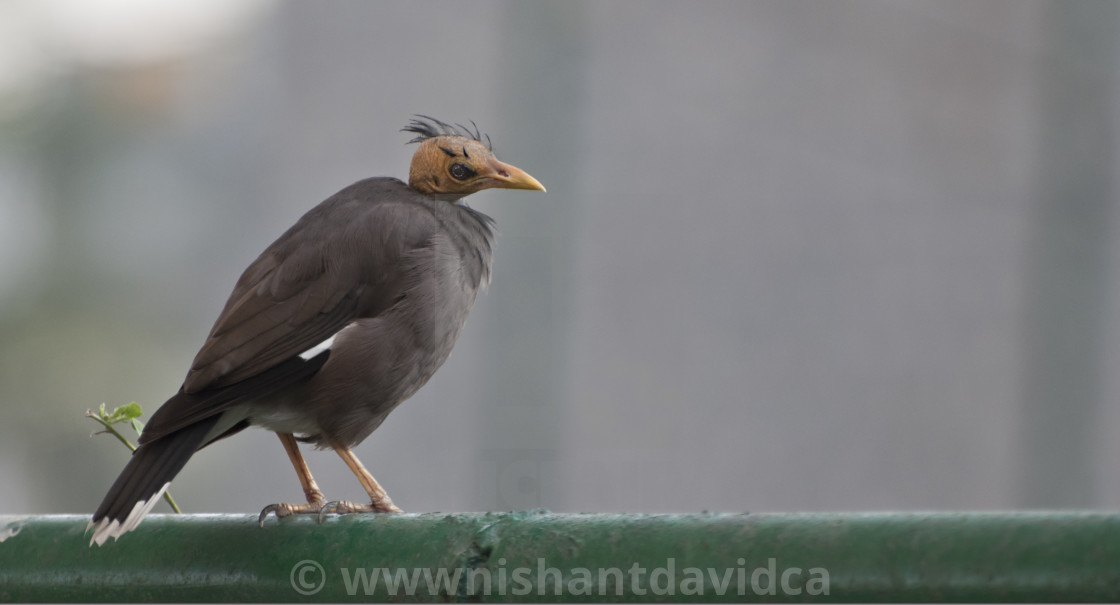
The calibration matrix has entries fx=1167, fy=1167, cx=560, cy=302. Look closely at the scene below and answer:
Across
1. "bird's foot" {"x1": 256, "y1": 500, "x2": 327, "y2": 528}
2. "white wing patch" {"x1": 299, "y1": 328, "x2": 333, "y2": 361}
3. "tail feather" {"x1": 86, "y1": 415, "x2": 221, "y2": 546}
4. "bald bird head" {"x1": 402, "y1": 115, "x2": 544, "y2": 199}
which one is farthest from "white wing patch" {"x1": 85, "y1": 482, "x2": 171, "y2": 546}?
"bald bird head" {"x1": 402, "y1": 115, "x2": 544, "y2": 199}

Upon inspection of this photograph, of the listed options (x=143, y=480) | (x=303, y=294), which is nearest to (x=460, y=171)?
(x=303, y=294)

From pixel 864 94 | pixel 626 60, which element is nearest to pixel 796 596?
pixel 626 60

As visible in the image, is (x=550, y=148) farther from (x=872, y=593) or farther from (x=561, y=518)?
(x=872, y=593)

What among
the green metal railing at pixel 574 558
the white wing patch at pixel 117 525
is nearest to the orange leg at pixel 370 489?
the green metal railing at pixel 574 558

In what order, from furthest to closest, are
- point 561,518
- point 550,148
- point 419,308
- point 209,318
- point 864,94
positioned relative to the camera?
1. point 209,318
2. point 864,94
3. point 550,148
4. point 419,308
5. point 561,518

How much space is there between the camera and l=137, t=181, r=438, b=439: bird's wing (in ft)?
6.48

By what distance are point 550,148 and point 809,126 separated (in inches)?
53.7

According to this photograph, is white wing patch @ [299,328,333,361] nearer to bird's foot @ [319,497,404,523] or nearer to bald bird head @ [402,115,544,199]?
bird's foot @ [319,497,404,523]

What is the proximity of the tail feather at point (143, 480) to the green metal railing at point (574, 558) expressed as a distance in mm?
46

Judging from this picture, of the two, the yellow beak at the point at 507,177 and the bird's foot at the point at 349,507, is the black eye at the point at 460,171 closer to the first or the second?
the yellow beak at the point at 507,177

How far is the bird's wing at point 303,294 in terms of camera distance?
77.7 inches

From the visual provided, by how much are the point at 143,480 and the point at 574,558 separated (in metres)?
0.75

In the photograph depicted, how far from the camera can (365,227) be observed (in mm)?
2236

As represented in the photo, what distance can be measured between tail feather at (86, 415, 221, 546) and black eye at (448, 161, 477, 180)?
0.76 meters
